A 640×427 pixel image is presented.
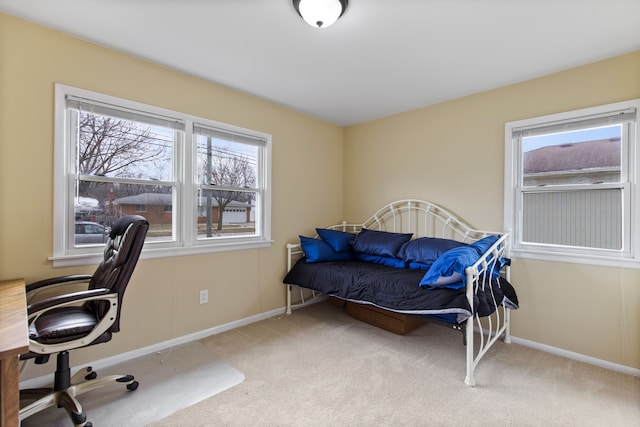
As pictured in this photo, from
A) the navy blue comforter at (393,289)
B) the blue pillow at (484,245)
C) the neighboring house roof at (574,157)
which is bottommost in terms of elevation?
the navy blue comforter at (393,289)

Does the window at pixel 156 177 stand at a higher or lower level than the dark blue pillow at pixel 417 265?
higher

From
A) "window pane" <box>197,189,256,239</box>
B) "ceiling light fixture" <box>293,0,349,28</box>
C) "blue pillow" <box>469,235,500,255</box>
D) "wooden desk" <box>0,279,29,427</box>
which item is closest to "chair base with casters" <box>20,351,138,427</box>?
"wooden desk" <box>0,279,29,427</box>

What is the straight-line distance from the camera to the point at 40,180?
197cm

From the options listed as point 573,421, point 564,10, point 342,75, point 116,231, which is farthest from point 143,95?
point 573,421

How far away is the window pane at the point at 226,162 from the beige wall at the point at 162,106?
233 millimetres

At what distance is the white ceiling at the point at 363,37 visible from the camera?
5.78ft

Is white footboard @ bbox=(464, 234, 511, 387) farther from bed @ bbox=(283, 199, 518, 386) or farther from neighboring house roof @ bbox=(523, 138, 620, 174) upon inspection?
neighboring house roof @ bbox=(523, 138, 620, 174)

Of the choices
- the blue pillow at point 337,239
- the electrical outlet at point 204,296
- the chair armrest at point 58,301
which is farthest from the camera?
the blue pillow at point 337,239

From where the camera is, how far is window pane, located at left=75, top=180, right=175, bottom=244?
7.16ft

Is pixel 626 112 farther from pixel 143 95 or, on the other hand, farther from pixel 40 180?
pixel 40 180

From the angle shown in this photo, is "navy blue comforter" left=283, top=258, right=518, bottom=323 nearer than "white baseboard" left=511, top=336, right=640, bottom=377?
Yes

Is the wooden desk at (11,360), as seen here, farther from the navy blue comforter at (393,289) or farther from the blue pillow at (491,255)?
the blue pillow at (491,255)

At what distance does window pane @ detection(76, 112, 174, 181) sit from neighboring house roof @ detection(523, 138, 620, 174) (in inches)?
128

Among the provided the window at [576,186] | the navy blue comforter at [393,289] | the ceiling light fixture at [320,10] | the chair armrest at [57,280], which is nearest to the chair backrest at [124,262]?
the chair armrest at [57,280]
